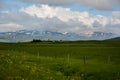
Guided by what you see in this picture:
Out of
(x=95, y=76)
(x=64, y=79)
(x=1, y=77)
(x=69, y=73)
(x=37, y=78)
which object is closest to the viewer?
(x=1, y=77)

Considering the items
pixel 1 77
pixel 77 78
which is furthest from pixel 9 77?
pixel 77 78

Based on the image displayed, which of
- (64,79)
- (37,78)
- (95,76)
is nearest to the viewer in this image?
(37,78)

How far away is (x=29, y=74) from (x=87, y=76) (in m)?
9.53

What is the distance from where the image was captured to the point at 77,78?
3931 cm

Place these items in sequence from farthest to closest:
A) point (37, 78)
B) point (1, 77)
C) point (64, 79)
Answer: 1. point (64, 79)
2. point (37, 78)
3. point (1, 77)

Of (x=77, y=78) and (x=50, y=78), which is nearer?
(x=50, y=78)

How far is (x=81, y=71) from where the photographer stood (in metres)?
46.1

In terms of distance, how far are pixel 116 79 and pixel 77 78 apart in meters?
5.10

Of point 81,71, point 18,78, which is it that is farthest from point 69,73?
point 18,78

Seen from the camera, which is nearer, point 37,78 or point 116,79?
point 37,78

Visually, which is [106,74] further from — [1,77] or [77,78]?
[1,77]

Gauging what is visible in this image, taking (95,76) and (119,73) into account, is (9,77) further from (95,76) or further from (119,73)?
(119,73)

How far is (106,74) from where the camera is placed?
139 ft

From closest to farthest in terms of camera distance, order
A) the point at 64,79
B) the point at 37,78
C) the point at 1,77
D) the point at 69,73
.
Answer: the point at 1,77 < the point at 37,78 < the point at 64,79 < the point at 69,73
